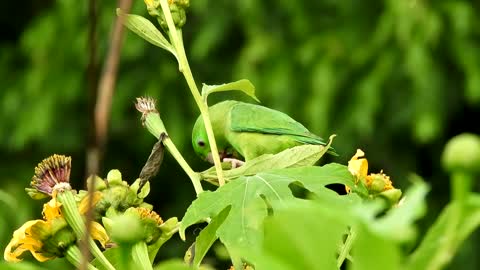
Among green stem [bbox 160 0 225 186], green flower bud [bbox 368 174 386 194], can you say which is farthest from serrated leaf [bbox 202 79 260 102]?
green flower bud [bbox 368 174 386 194]

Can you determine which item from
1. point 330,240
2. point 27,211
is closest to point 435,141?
point 27,211

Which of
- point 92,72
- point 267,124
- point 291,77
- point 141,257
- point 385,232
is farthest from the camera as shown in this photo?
point 291,77

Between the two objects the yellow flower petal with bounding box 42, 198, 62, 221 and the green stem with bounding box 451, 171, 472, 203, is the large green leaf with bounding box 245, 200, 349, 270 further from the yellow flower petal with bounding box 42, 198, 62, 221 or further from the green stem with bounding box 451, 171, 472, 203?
the yellow flower petal with bounding box 42, 198, 62, 221

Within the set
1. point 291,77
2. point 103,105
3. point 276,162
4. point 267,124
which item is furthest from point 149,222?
point 291,77

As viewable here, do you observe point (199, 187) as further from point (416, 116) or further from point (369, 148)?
point (369, 148)

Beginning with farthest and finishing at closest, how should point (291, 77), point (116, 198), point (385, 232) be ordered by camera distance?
point (291, 77)
point (116, 198)
point (385, 232)

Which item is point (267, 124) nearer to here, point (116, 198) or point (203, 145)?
point (203, 145)

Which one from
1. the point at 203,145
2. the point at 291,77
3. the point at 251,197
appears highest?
the point at 291,77

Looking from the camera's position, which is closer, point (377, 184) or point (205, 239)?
point (205, 239)
